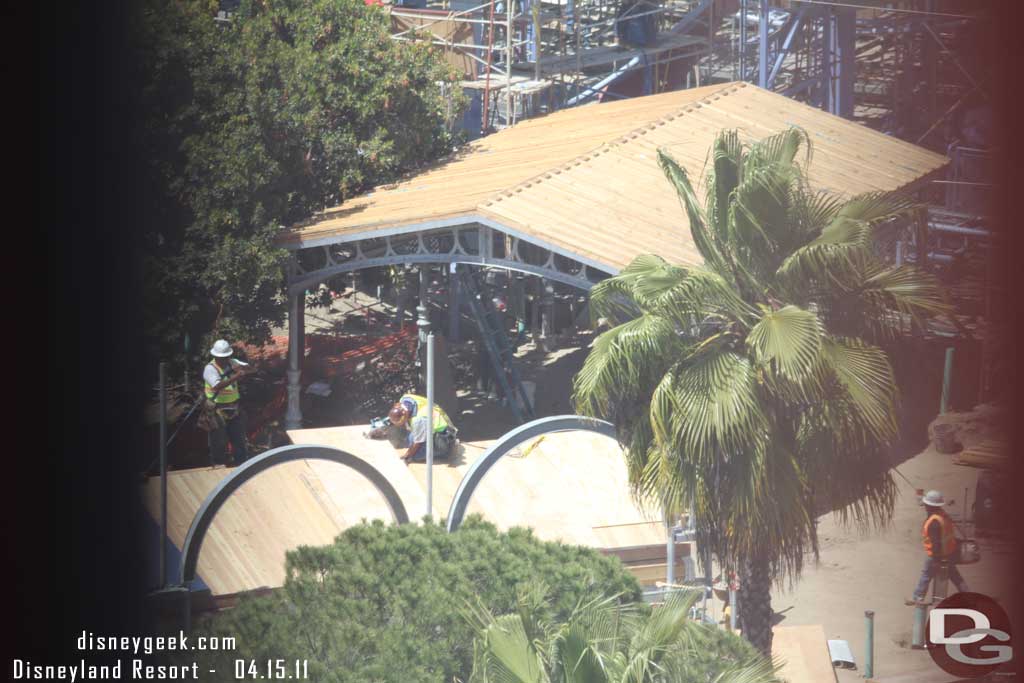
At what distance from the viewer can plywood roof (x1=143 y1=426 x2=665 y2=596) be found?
1513 cm

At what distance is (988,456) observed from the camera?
20.1m

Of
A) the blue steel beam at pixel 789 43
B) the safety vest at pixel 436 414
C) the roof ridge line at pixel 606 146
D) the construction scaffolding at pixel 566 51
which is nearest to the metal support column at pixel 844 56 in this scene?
the blue steel beam at pixel 789 43

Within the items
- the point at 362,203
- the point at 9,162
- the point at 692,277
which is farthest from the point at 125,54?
the point at 692,277

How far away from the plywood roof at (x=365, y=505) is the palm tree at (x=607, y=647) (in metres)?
3.53

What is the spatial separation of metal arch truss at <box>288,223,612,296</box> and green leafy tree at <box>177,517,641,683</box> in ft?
23.0

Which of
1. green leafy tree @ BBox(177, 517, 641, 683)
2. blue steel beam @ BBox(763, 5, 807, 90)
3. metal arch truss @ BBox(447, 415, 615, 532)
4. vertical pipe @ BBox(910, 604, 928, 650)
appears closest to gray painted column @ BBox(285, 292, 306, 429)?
metal arch truss @ BBox(447, 415, 615, 532)

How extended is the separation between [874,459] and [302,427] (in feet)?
40.4

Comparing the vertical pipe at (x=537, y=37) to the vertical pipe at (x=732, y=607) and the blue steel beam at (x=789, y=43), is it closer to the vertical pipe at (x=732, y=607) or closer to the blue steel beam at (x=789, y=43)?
the blue steel beam at (x=789, y=43)

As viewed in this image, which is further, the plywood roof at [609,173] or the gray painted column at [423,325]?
the gray painted column at [423,325]

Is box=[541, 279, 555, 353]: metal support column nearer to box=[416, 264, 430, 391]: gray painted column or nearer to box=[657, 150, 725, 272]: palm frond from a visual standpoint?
box=[416, 264, 430, 391]: gray painted column

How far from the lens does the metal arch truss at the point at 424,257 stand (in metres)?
19.9

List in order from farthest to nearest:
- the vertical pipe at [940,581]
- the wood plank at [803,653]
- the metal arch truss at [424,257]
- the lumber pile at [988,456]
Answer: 1. the metal arch truss at [424,257]
2. the lumber pile at [988,456]
3. the vertical pipe at [940,581]
4. the wood plank at [803,653]

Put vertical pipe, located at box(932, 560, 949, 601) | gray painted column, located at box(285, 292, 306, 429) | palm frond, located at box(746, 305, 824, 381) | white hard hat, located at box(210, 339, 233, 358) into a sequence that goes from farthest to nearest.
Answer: gray painted column, located at box(285, 292, 306, 429), white hard hat, located at box(210, 339, 233, 358), vertical pipe, located at box(932, 560, 949, 601), palm frond, located at box(746, 305, 824, 381)

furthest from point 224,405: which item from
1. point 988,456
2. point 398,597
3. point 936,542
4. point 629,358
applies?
point 988,456
